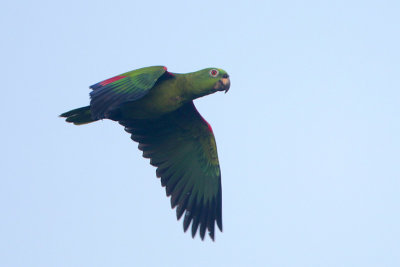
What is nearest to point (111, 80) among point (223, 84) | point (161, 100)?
point (161, 100)

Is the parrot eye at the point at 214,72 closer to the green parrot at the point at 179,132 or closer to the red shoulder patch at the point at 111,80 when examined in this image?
the green parrot at the point at 179,132

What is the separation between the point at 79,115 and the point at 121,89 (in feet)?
5.01

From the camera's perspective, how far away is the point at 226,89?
1341cm

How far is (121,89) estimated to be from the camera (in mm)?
12305

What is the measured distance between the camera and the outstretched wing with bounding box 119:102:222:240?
46.7 ft

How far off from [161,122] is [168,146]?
0.59m

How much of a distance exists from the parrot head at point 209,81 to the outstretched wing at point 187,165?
1.08m

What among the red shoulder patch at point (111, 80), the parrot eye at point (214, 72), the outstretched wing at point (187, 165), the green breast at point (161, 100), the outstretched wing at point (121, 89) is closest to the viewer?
the outstretched wing at point (121, 89)

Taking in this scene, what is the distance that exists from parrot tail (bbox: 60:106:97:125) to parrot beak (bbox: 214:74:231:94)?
8.05ft

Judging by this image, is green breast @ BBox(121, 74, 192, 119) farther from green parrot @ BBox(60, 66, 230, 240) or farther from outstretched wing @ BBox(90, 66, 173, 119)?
outstretched wing @ BBox(90, 66, 173, 119)

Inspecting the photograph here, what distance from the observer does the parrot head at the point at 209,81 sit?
13117 millimetres

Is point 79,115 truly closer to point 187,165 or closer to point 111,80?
point 111,80

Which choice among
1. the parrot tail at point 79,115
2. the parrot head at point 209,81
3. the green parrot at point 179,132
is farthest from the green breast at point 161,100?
the parrot tail at point 79,115

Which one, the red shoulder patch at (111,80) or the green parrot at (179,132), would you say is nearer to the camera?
the red shoulder patch at (111,80)
